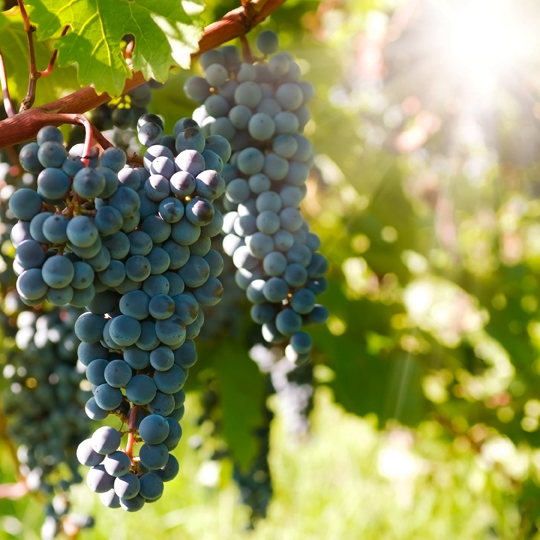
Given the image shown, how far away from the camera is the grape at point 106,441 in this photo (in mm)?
778

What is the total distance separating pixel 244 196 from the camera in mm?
1140

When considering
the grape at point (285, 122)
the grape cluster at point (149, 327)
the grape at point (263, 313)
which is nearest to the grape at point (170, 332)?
the grape cluster at point (149, 327)

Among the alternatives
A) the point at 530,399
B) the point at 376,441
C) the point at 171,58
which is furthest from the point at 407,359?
the point at 376,441

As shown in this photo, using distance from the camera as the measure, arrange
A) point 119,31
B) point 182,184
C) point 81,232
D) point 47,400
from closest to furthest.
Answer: point 81,232, point 182,184, point 119,31, point 47,400

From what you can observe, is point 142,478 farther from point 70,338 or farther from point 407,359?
point 407,359

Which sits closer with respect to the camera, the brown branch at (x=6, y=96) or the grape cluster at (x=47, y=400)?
the brown branch at (x=6, y=96)

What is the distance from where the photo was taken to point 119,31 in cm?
100

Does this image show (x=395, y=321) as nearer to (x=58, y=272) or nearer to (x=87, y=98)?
(x=87, y=98)

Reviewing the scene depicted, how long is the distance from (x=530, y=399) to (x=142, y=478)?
195 cm

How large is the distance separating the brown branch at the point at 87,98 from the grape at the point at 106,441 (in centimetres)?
40

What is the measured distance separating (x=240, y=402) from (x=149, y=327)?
1.08 m

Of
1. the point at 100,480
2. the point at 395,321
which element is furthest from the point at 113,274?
the point at 395,321

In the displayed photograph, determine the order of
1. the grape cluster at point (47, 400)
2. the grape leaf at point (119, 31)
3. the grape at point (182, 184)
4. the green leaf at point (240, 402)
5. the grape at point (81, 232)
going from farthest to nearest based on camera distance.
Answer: the green leaf at point (240, 402) < the grape cluster at point (47, 400) < the grape leaf at point (119, 31) < the grape at point (182, 184) < the grape at point (81, 232)

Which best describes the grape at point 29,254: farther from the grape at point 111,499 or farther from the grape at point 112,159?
the grape at point 111,499
